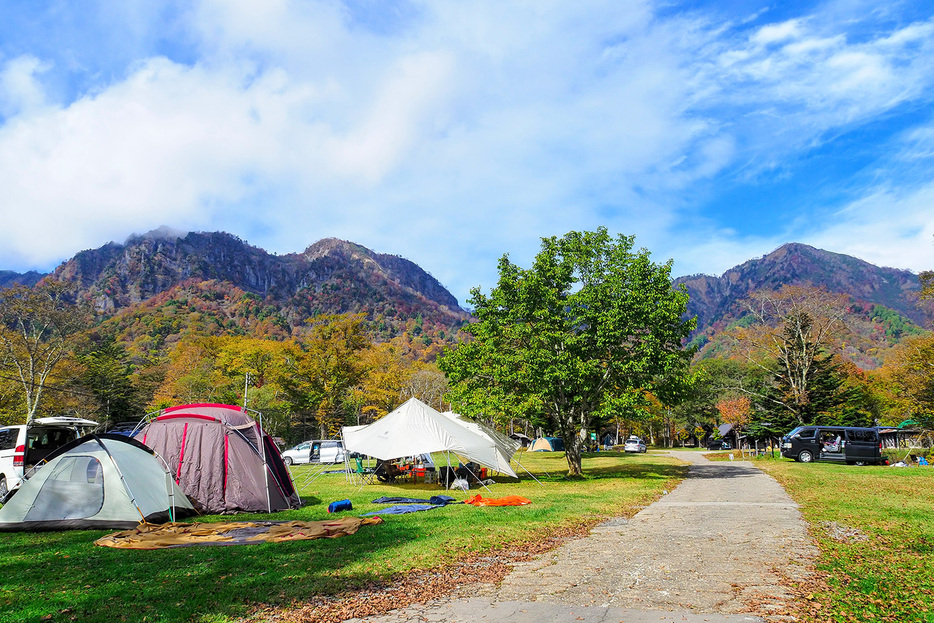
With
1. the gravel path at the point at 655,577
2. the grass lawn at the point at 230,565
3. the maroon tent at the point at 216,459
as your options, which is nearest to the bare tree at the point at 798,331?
the gravel path at the point at 655,577

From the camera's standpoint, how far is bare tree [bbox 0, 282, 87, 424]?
3600 cm

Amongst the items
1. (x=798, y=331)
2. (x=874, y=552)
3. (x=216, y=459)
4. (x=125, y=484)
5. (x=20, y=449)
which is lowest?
(x=874, y=552)

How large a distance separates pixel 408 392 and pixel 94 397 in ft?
83.8

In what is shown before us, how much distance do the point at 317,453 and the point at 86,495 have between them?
22.1 metres

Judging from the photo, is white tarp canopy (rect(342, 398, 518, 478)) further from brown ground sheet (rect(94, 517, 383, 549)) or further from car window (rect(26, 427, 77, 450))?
car window (rect(26, 427, 77, 450))

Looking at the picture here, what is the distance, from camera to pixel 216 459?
483 inches

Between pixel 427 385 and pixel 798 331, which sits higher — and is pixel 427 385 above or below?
below

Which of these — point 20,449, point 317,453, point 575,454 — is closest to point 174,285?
point 317,453

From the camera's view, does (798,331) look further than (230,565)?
Yes

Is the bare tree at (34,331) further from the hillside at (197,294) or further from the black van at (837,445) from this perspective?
the hillside at (197,294)

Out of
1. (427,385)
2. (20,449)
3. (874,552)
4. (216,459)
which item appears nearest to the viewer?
(874,552)

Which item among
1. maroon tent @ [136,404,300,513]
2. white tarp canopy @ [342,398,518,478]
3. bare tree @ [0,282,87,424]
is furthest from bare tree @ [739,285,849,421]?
bare tree @ [0,282,87,424]

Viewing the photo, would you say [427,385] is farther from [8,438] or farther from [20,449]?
[20,449]

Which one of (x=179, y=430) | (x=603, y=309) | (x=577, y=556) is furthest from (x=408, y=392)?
(x=577, y=556)
